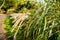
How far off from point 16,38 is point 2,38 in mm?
261

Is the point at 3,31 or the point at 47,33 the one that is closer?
the point at 47,33

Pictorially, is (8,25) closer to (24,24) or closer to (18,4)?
(24,24)

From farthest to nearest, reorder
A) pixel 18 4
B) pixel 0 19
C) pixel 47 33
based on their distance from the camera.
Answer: pixel 18 4 < pixel 0 19 < pixel 47 33

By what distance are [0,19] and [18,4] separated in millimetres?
838

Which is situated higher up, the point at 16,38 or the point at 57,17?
the point at 57,17

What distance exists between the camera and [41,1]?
5777 mm

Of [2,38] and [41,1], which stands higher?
[41,1]

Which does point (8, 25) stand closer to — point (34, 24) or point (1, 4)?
point (34, 24)

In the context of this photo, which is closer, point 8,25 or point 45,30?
point 45,30

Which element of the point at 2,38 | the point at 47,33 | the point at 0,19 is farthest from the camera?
the point at 0,19

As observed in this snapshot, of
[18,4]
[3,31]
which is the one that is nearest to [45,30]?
[3,31]

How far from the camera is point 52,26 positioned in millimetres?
4820

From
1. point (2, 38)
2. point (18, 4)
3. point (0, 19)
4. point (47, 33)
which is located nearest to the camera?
point (47, 33)

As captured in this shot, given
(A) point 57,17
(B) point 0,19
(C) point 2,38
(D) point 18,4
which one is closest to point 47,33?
(A) point 57,17
